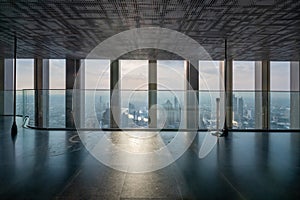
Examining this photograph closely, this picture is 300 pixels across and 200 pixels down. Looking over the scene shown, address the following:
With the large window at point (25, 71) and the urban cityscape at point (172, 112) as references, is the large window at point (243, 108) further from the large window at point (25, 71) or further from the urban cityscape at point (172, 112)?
the large window at point (25, 71)

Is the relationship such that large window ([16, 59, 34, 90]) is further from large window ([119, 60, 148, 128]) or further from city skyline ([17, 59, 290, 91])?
large window ([119, 60, 148, 128])

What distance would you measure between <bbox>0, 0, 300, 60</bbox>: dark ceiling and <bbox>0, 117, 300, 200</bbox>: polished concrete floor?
2.44m

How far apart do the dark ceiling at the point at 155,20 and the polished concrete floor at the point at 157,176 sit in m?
2.44

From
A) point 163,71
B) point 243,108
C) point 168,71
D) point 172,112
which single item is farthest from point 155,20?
point 163,71

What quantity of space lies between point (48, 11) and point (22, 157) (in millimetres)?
2488

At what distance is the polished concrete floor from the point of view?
3.06m

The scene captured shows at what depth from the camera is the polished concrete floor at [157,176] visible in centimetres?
306

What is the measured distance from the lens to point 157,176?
3.76 meters

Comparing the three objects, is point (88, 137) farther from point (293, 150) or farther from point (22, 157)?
point (293, 150)

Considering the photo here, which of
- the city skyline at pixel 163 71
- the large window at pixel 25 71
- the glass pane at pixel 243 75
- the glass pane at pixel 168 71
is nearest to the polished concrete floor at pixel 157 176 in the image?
the glass pane at pixel 168 71

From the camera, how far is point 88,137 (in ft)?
23.7

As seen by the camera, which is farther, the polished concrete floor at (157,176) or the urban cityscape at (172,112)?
the urban cityscape at (172,112)

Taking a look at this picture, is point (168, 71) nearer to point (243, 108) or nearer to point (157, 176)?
point (243, 108)

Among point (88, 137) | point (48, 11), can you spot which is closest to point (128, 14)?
point (48, 11)
